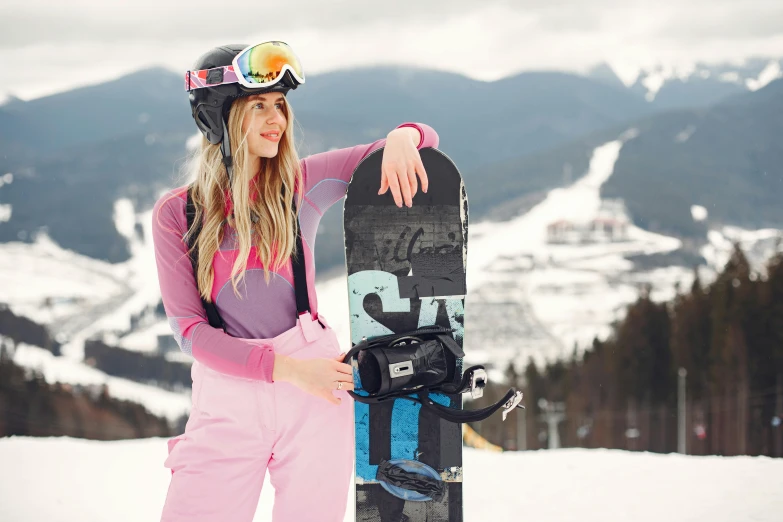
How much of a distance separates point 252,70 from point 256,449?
3.42 feet

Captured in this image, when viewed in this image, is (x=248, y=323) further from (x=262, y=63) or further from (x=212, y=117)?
(x=262, y=63)

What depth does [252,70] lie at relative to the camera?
7.06ft

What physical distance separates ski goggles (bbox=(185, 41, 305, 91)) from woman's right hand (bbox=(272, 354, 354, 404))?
770 millimetres

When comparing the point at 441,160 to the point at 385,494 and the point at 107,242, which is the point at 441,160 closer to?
the point at 385,494

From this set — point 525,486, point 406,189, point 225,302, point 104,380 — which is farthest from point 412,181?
point 104,380

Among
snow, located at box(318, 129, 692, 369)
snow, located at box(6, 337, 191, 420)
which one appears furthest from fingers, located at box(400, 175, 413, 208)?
snow, located at box(318, 129, 692, 369)

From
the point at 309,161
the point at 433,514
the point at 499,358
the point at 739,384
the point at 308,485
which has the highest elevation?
the point at 309,161

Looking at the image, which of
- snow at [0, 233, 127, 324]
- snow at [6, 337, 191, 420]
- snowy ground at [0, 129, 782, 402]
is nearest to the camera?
snow at [6, 337, 191, 420]

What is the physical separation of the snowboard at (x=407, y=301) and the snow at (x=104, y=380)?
8943 centimetres

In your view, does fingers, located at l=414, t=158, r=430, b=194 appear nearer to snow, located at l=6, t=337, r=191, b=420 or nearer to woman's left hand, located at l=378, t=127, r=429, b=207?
woman's left hand, located at l=378, t=127, r=429, b=207

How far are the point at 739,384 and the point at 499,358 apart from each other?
298 feet

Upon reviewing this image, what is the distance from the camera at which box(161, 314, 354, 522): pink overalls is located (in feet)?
6.86

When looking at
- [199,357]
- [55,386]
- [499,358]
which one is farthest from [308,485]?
[499,358]

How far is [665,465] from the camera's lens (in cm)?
620
